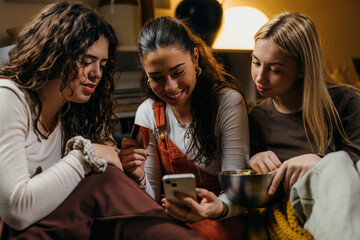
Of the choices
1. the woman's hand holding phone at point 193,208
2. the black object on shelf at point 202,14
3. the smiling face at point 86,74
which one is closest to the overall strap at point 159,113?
the smiling face at point 86,74

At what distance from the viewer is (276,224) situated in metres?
0.99

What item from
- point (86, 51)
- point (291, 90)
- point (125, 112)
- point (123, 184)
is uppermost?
point (86, 51)

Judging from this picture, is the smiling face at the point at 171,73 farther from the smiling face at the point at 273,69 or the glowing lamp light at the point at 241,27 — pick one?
the glowing lamp light at the point at 241,27

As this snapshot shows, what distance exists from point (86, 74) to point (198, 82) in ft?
1.39

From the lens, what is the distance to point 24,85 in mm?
998

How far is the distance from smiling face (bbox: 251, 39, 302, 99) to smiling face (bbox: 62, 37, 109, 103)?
1.66ft

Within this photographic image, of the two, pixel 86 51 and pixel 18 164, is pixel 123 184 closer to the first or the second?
pixel 18 164

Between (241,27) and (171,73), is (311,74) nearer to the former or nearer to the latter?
(171,73)

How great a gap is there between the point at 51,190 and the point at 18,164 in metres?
0.10

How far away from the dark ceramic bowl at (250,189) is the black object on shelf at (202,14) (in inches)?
52.3

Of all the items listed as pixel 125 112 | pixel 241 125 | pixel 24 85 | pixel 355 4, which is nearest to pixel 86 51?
pixel 24 85

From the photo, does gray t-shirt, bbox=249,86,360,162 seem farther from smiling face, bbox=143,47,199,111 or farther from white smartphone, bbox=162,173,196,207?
white smartphone, bbox=162,173,196,207

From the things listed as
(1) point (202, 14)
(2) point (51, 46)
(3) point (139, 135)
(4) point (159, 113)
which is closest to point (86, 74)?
(2) point (51, 46)

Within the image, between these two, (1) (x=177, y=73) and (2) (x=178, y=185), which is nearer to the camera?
(2) (x=178, y=185)
